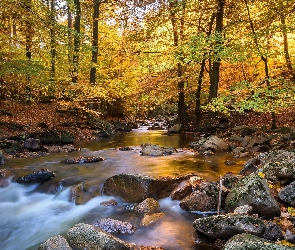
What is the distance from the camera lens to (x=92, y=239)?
16.8 feet

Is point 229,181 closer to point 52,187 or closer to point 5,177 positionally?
point 52,187

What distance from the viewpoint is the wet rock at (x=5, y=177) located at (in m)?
9.15

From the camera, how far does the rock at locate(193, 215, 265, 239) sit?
4898 mm

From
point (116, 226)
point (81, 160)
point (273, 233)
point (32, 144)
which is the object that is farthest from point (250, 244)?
point (32, 144)

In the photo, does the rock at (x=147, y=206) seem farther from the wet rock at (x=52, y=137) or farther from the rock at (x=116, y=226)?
the wet rock at (x=52, y=137)

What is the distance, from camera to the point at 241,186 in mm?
6191

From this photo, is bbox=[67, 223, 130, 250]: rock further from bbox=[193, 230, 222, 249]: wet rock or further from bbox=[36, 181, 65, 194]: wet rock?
bbox=[36, 181, 65, 194]: wet rock

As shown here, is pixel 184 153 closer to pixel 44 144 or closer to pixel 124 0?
pixel 44 144

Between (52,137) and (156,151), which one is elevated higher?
Answer: (52,137)

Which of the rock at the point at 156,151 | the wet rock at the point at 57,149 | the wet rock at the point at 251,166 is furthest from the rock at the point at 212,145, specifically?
the wet rock at the point at 57,149

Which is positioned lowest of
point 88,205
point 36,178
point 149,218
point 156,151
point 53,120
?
point 88,205

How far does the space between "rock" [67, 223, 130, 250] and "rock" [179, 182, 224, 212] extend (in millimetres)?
2158

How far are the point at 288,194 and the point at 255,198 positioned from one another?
0.89 m

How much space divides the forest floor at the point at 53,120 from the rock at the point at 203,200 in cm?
999
